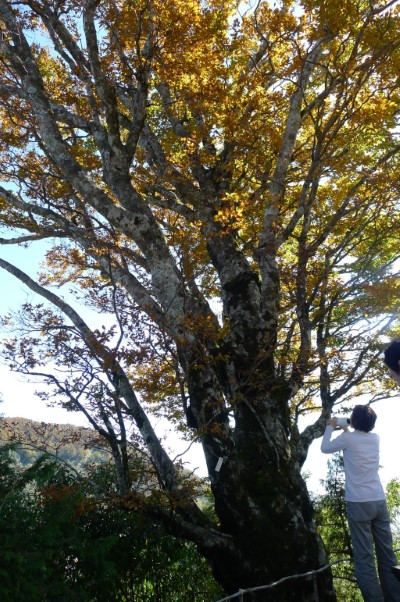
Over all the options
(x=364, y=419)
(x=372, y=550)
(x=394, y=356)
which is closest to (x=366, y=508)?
(x=372, y=550)

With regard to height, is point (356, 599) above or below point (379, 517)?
below

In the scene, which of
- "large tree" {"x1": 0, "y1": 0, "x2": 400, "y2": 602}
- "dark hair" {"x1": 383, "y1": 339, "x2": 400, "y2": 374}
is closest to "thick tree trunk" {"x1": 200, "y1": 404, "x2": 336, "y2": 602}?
"large tree" {"x1": 0, "y1": 0, "x2": 400, "y2": 602}

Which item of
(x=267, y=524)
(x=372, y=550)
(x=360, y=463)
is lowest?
(x=372, y=550)

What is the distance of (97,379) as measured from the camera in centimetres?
501

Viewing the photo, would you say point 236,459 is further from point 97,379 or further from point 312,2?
point 312,2

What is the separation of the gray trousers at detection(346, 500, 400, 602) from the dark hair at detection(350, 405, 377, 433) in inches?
26.6

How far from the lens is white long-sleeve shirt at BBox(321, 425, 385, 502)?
4.23 m

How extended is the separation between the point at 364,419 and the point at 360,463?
1.36ft

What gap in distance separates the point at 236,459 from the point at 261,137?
5.84 meters

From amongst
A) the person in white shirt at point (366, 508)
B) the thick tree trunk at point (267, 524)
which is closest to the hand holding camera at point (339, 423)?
the person in white shirt at point (366, 508)

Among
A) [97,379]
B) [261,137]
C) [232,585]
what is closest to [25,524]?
[97,379]

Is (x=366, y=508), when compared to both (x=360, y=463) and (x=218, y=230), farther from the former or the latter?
(x=218, y=230)

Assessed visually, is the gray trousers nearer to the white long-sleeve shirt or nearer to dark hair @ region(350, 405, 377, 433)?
the white long-sleeve shirt

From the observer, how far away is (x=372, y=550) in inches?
161
